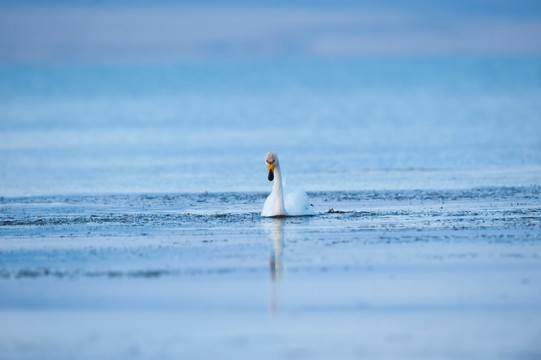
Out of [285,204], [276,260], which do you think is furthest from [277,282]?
[285,204]

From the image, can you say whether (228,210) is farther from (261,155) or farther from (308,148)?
(308,148)

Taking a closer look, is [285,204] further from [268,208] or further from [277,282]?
[277,282]

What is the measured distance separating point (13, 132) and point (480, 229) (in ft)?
155

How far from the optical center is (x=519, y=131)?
1978 inches

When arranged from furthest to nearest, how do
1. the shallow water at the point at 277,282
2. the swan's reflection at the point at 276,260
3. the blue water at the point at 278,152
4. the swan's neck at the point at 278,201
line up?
the blue water at the point at 278,152 < the swan's neck at the point at 278,201 < the swan's reflection at the point at 276,260 < the shallow water at the point at 277,282

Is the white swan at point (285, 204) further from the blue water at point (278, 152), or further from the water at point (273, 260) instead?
the blue water at point (278, 152)

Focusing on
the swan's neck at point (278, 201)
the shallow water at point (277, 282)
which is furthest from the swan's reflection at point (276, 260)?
the swan's neck at point (278, 201)

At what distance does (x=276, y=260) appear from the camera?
1714cm

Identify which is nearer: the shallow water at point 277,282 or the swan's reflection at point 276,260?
the shallow water at point 277,282

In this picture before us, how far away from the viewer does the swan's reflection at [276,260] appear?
14320 millimetres

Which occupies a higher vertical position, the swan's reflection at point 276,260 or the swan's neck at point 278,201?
the swan's neck at point 278,201

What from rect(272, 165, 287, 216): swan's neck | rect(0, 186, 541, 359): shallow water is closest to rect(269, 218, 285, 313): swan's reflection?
rect(0, 186, 541, 359): shallow water

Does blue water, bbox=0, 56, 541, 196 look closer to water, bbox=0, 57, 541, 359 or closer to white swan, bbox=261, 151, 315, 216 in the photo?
water, bbox=0, 57, 541, 359

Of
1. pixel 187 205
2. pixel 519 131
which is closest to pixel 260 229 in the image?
pixel 187 205
